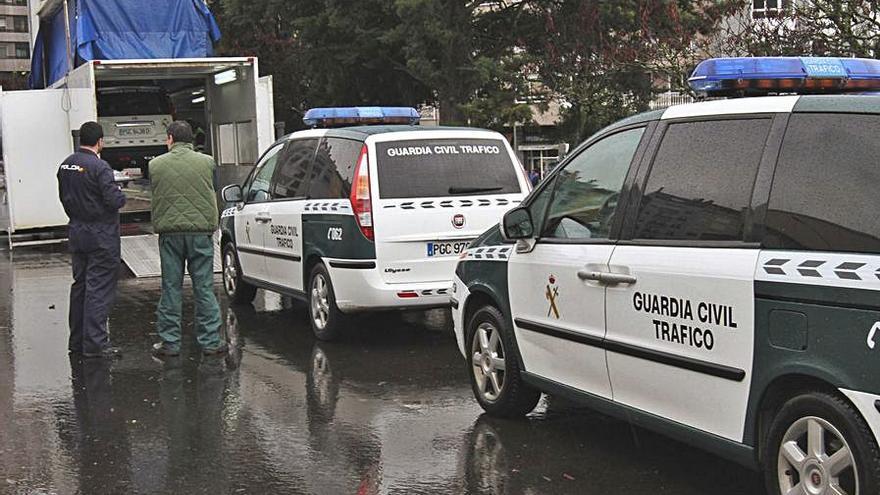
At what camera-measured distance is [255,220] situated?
34.6 feet

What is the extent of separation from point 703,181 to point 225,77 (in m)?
15.0

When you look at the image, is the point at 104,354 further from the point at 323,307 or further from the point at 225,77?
the point at 225,77

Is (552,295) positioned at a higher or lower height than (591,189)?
lower

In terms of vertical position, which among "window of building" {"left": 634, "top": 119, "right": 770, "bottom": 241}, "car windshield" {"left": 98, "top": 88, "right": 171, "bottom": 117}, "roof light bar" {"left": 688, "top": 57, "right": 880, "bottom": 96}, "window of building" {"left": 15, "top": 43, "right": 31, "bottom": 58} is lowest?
"window of building" {"left": 634, "top": 119, "right": 770, "bottom": 241}

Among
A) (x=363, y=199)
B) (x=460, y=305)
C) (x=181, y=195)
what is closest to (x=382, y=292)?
(x=363, y=199)

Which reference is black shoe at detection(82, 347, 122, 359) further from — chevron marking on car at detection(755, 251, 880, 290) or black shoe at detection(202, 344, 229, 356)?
chevron marking on car at detection(755, 251, 880, 290)

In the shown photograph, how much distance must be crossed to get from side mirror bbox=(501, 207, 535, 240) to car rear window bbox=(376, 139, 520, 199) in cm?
265

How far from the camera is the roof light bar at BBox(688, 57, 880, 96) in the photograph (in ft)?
16.6

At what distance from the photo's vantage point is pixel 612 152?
18.3 feet

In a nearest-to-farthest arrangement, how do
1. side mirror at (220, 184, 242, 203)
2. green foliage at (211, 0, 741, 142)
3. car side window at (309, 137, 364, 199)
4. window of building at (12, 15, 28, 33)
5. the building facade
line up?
car side window at (309, 137, 364, 199) → side mirror at (220, 184, 242, 203) → green foliage at (211, 0, 741, 142) → the building facade → window of building at (12, 15, 28, 33)

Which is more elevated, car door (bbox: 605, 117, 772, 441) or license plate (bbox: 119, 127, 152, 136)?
license plate (bbox: 119, 127, 152, 136)

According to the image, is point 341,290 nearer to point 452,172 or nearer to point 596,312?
point 452,172

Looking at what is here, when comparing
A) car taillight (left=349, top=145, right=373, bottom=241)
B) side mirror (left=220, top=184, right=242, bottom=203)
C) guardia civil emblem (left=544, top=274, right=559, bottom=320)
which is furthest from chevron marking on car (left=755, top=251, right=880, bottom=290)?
side mirror (left=220, top=184, right=242, bottom=203)

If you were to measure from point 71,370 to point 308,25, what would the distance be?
18.6 meters
